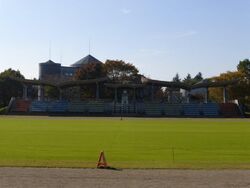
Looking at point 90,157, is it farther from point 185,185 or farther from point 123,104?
point 123,104

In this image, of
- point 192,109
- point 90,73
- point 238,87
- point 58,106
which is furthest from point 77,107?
point 238,87

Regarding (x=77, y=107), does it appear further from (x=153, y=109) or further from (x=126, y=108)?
(x=153, y=109)

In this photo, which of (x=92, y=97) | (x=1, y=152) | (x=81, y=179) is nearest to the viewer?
(x=81, y=179)

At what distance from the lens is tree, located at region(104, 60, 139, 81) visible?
439ft

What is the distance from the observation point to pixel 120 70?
134625mm

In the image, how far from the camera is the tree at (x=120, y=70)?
439 feet

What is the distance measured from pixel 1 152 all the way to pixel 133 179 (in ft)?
34.3

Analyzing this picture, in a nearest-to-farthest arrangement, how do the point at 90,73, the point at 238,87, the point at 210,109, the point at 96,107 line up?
the point at 210,109 < the point at 96,107 < the point at 238,87 < the point at 90,73

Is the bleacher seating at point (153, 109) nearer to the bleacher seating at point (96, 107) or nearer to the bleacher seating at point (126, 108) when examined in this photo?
the bleacher seating at point (126, 108)

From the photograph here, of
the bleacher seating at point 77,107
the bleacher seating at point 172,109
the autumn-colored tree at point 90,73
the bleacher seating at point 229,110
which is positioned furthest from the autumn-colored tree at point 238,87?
the bleacher seating at point 77,107

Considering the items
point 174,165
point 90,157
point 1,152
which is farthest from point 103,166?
point 1,152

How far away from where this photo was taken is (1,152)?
76.5 feet

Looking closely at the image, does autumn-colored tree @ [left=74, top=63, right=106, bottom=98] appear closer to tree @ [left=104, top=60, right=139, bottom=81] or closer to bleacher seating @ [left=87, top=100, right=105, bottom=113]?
tree @ [left=104, top=60, right=139, bottom=81]

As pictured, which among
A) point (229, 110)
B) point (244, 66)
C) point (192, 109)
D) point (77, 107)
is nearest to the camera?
point (229, 110)
